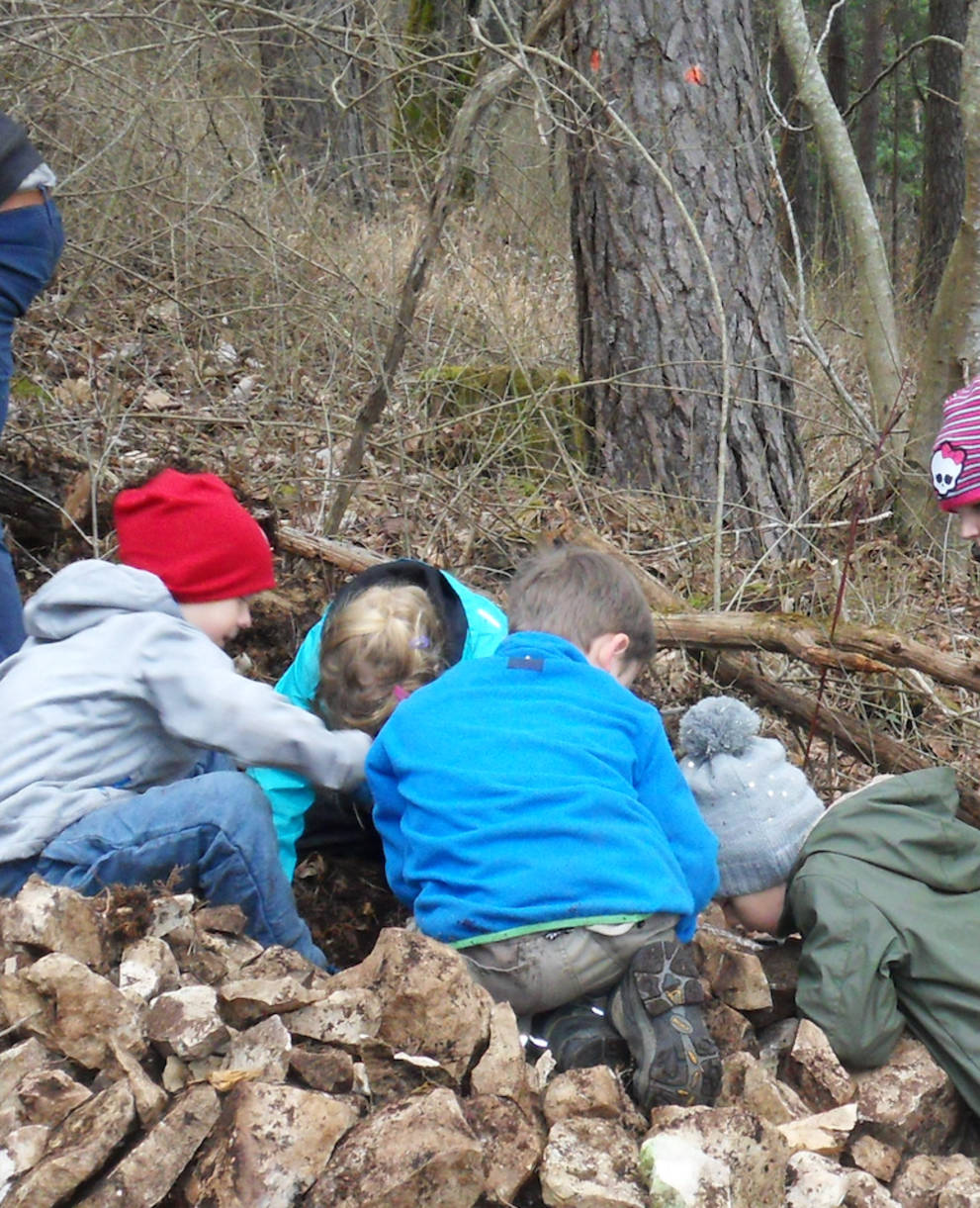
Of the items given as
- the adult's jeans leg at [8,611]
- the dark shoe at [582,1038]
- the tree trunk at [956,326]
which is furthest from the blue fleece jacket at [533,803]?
the tree trunk at [956,326]

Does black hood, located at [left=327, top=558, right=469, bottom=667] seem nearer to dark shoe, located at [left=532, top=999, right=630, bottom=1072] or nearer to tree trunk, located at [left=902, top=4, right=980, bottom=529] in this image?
dark shoe, located at [left=532, top=999, right=630, bottom=1072]

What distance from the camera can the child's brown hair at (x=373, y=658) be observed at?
272 cm

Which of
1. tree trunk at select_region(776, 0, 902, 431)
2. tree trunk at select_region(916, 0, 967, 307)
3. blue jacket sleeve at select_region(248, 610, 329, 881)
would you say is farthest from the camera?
tree trunk at select_region(916, 0, 967, 307)

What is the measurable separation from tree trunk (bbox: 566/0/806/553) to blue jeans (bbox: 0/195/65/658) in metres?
2.29

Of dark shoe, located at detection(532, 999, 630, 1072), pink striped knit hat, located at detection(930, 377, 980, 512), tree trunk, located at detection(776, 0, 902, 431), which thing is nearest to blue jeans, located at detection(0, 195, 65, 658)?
dark shoe, located at detection(532, 999, 630, 1072)

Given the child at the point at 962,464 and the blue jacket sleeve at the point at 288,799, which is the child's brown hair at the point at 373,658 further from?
the child at the point at 962,464

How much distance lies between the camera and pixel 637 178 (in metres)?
4.84

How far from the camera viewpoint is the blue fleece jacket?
2.23 metres

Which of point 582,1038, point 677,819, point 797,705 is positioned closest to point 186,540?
point 677,819

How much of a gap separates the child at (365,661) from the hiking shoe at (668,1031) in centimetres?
87

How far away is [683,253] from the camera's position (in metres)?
4.87

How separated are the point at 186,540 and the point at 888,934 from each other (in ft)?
5.57

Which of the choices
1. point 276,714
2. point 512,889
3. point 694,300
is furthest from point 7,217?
point 694,300

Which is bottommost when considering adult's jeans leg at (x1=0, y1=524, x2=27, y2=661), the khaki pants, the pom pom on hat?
the khaki pants
